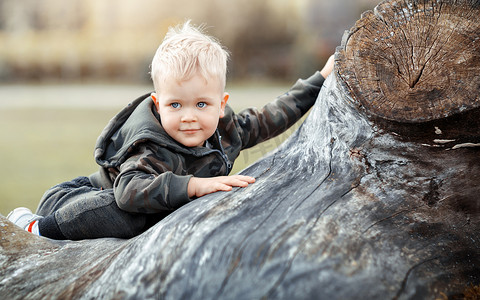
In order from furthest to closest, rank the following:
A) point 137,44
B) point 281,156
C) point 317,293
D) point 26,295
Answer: point 137,44
point 281,156
point 26,295
point 317,293

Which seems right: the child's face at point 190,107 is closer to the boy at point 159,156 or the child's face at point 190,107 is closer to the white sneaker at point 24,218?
the boy at point 159,156

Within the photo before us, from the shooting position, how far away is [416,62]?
1.94 meters

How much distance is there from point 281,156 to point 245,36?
738 inches

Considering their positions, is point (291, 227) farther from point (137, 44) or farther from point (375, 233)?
point (137, 44)

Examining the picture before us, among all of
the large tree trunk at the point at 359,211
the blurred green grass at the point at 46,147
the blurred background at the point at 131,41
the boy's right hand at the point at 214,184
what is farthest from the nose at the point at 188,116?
the blurred background at the point at 131,41

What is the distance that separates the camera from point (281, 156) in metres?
2.27

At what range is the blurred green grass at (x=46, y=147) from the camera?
6173 millimetres

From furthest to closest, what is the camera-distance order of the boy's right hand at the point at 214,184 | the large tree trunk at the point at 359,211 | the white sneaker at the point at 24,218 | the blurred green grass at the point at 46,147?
the blurred green grass at the point at 46,147 < the white sneaker at the point at 24,218 < the boy's right hand at the point at 214,184 < the large tree trunk at the point at 359,211

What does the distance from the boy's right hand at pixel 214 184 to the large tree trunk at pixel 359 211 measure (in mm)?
61

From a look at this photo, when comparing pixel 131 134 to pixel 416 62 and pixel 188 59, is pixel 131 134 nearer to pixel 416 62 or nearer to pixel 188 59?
pixel 188 59

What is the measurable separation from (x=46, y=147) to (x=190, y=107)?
7277 millimetres

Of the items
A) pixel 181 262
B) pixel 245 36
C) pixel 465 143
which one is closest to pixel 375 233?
pixel 465 143

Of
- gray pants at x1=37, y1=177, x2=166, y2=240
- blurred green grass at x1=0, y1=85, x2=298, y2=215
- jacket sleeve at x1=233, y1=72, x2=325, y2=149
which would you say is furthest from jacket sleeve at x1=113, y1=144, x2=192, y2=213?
blurred green grass at x1=0, y1=85, x2=298, y2=215

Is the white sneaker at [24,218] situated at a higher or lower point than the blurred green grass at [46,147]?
higher
